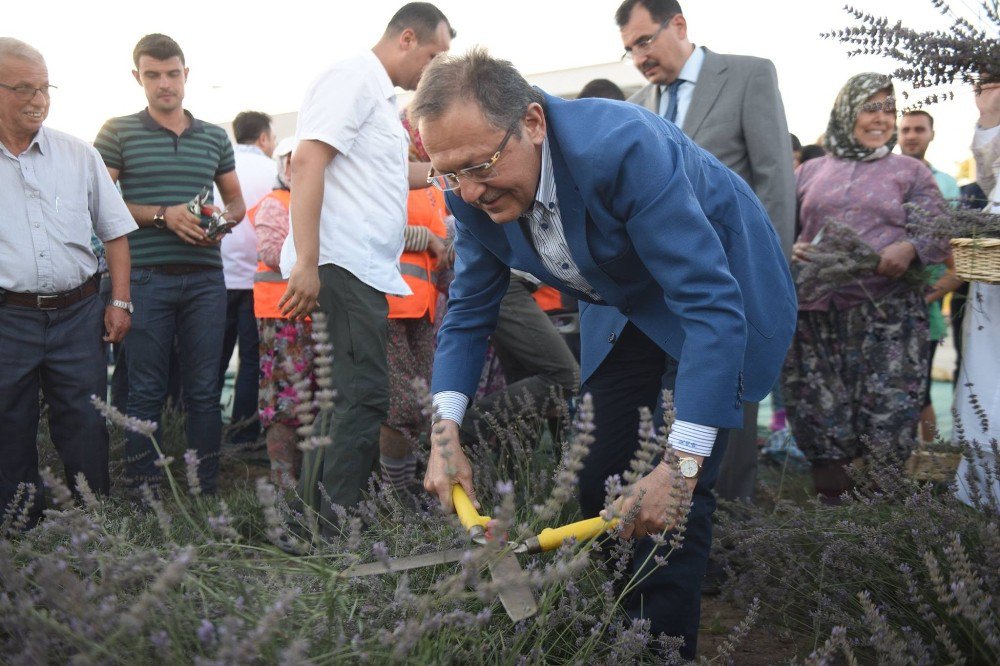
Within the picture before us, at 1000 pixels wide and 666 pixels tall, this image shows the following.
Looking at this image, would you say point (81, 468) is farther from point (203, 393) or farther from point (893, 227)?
point (893, 227)

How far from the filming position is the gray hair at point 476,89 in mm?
1998

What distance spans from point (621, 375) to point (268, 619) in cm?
158

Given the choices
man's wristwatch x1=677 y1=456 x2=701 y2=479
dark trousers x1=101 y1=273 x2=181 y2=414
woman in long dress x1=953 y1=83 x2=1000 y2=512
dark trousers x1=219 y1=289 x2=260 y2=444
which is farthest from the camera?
dark trousers x1=219 y1=289 x2=260 y2=444

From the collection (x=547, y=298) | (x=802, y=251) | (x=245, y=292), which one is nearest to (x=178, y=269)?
(x=245, y=292)

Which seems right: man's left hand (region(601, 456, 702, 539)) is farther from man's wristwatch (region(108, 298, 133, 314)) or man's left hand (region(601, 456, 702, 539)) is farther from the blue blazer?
man's wristwatch (region(108, 298, 133, 314))

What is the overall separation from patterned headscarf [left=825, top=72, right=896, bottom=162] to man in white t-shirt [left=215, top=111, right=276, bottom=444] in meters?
3.41

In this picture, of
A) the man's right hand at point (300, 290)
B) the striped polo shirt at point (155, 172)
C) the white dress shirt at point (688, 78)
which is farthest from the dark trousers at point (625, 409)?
the striped polo shirt at point (155, 172)

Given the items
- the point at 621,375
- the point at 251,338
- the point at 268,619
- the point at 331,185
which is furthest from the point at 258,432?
the point at 268,619

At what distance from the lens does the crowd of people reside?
2039 mm

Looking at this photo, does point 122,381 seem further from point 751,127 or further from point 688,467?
point 688,467

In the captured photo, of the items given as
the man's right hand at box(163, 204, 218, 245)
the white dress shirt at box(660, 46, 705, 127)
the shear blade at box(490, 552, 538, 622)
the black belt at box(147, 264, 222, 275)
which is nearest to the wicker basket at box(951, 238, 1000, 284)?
the white dress shirt at box(660, 46, 705, 127)

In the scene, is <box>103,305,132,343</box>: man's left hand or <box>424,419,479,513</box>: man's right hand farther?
<box>103,305,132,343</box>: man's left hand

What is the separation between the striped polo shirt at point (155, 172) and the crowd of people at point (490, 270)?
0.04 ft

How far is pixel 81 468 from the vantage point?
3.60 metres
